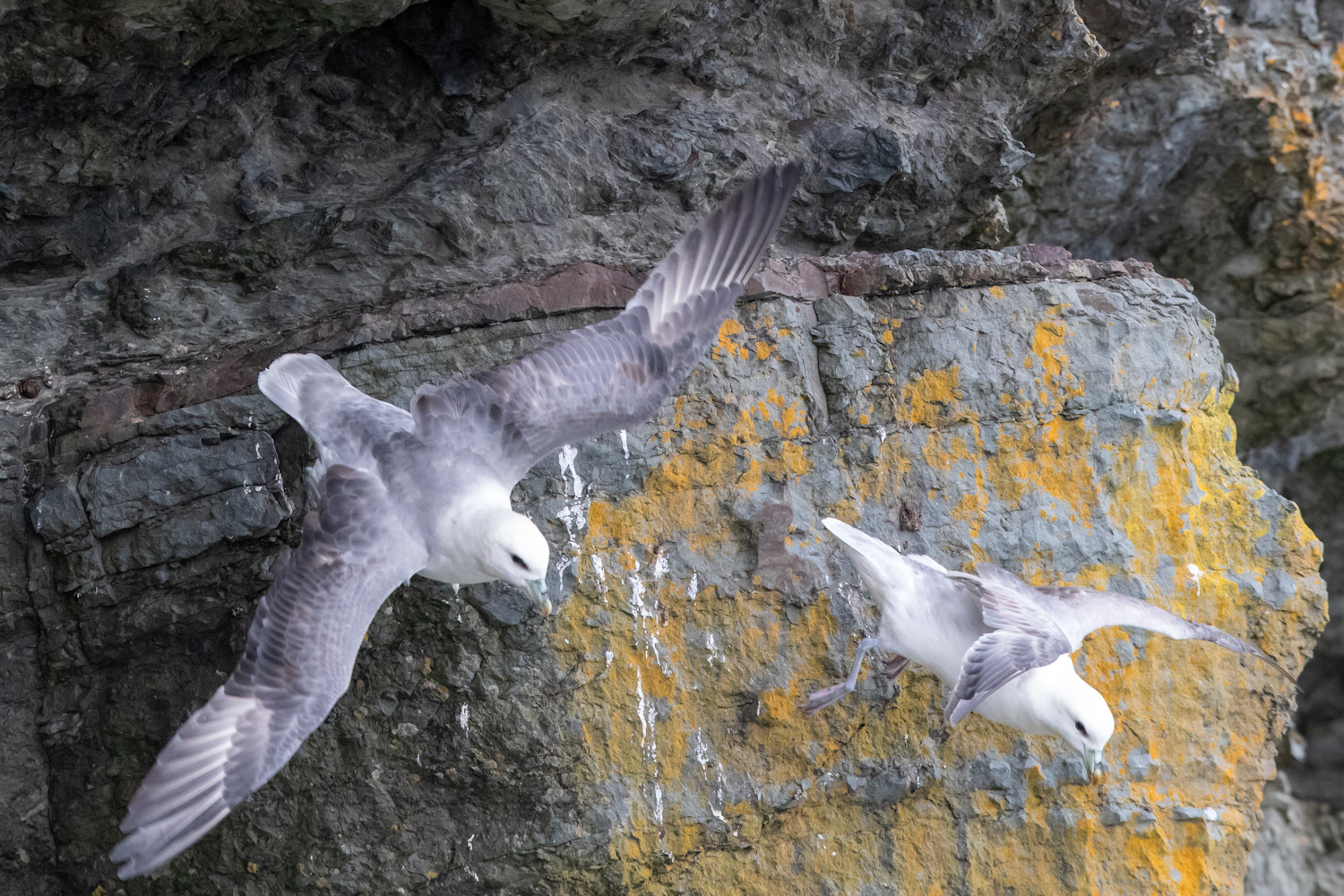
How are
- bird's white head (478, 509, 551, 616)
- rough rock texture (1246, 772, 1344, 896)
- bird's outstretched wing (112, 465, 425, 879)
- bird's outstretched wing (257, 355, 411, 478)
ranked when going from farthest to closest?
rough rock texture (1246, 772, 1344, 896)
bird's outstretched wing (257, 355, 411, 478)
bird's white head (478, 509, 551, 616)
bird's outstretched wing (112, 465, 425, 879)

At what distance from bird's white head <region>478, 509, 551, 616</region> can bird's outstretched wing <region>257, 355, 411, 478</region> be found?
17.3 inches

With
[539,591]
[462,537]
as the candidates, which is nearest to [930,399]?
[539,591]

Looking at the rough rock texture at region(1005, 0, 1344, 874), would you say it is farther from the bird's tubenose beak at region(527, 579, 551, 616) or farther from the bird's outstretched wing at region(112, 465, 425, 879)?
the bird's outstretched wing at region(112, 465, 425, 879)

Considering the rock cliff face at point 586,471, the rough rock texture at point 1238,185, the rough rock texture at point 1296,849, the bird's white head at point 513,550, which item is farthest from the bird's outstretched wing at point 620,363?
the rough rock texture at point 1296,849

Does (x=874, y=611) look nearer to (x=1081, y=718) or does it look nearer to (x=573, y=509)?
(x=1081, y=718)

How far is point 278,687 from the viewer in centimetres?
282

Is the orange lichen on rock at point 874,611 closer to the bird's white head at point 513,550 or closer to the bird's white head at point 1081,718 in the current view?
the bird's white head at point 1081,718

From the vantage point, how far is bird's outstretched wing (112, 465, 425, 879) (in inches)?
107

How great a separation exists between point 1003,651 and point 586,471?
132cm

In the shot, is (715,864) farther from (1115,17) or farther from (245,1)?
(1115,17)

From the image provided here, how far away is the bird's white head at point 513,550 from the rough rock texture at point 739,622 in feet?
1.72

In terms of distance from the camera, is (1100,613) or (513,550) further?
(1100,613)

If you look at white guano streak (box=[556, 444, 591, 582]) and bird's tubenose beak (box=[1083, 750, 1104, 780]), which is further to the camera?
white guano streak (box=[556, 444, 591, 582])

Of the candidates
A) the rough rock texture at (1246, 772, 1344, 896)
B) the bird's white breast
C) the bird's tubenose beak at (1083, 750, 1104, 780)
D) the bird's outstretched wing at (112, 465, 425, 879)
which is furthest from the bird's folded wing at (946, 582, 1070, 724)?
the rough rock texture at (1246, 772, 1344, 896)
